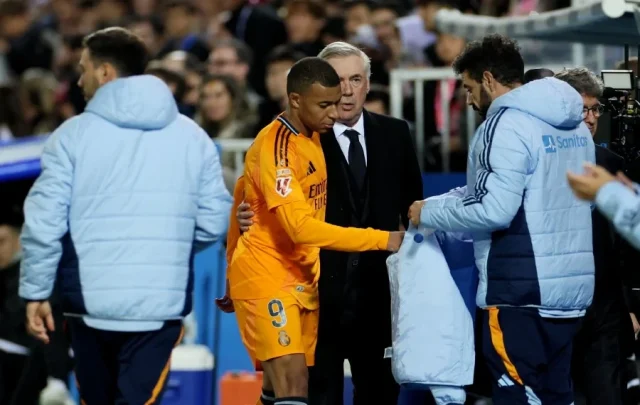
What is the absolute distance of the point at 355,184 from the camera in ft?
22.1

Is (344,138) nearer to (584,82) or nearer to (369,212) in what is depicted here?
(369,212)

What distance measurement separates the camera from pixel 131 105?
6.34 m

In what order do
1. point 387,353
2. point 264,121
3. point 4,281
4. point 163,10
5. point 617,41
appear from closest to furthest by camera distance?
point 387,353 < point 617,41 < point 4,281 < point 264,121 < point 163,10

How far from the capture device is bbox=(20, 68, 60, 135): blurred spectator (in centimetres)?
1282

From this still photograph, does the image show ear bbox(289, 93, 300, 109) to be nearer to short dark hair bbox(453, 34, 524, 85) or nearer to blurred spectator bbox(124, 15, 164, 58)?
A: short dark hair bbox(453, 34, 524, 85)

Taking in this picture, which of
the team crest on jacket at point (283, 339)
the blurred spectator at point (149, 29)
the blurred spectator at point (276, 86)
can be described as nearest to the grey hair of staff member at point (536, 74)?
the team crest on jacket at point (283, 339)

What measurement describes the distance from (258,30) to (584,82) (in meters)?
6.72

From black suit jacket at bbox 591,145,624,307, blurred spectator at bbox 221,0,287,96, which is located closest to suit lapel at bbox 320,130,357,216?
black suit jacket at bbox 591,145,624,307

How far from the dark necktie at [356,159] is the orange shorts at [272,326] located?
755 millimetres

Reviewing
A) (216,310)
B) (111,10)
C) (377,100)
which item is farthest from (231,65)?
(111,10)

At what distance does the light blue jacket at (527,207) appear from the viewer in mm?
5812

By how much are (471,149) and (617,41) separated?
2.19 metres

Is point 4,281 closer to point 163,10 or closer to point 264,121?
point 264,121

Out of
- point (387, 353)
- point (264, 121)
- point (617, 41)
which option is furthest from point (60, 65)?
point (387, 353)
